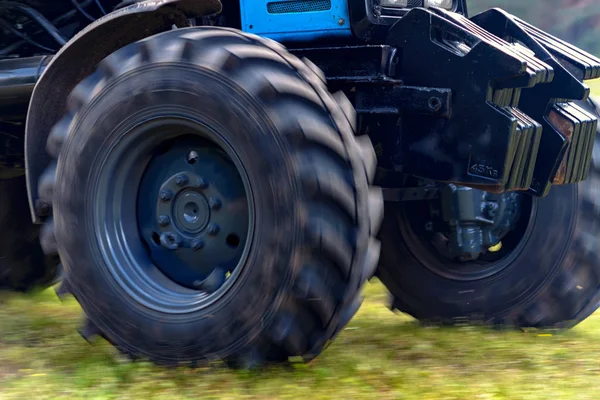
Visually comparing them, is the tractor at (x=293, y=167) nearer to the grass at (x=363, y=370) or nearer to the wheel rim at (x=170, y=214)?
the wheel rim at (x=170, y=214)

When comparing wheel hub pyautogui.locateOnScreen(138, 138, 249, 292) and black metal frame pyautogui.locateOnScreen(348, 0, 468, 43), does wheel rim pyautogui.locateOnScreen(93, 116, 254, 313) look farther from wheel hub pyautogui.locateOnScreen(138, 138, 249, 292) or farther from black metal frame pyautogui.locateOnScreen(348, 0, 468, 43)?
black metal frame pyautogui.locateOnScreen(348, 0, 468, 43)

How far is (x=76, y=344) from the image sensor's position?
445cm

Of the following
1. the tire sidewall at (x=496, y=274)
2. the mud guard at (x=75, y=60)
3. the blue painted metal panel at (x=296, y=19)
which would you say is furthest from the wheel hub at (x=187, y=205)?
the tire sidewall at (x=496, y=274)

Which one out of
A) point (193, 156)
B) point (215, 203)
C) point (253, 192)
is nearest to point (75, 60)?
point (193, 156)

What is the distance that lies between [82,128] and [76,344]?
3.60 ft

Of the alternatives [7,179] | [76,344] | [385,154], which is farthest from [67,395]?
[7,179]

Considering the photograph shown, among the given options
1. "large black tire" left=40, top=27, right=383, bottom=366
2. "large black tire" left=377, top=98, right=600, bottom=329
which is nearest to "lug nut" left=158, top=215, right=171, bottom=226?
"large black tire" left=40, top=27, right=383, bottom=366

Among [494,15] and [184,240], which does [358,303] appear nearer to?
[184,240]

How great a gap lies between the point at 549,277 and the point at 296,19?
1793mm

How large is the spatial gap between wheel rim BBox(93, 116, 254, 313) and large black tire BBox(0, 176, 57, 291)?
217 centimetres

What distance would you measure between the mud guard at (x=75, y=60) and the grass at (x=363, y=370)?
2.31 ft

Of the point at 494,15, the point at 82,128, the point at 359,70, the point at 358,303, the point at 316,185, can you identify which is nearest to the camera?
the point at 316,185

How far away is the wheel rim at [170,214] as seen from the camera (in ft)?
12.7

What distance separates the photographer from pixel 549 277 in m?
4.79
